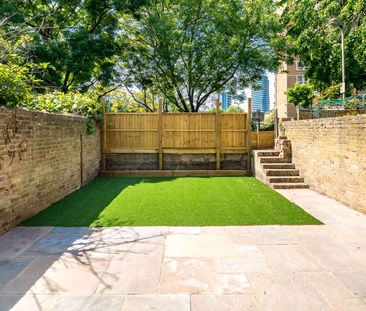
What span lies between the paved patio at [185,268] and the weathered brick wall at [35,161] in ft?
1.87

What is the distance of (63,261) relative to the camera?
10.9 feet

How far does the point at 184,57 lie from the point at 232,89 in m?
2.91

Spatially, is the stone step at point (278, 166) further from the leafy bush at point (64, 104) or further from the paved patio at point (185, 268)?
the leafy bush at point (64, 104)

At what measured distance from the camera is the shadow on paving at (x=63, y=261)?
255 cm

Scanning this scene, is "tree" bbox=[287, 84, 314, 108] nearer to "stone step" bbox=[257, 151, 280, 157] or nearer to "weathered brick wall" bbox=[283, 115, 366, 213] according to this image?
"stone step" bbox=[257, 151, 280, 157]

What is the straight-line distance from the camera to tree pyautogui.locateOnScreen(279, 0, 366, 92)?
1221 centimetres

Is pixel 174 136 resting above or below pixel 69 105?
below

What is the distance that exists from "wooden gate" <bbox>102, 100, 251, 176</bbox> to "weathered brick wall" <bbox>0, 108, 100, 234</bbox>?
2.23m

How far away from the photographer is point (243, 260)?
334 cm

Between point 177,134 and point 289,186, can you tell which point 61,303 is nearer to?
point 289,186

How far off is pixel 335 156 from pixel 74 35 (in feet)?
33.3

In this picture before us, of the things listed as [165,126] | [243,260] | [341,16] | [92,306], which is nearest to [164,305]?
[92,306]

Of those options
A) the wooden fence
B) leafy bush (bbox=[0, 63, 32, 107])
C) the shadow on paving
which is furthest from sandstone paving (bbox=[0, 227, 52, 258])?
the wooden fence

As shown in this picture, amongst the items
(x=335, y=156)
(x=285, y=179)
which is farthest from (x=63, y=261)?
(x=285, y=179)
